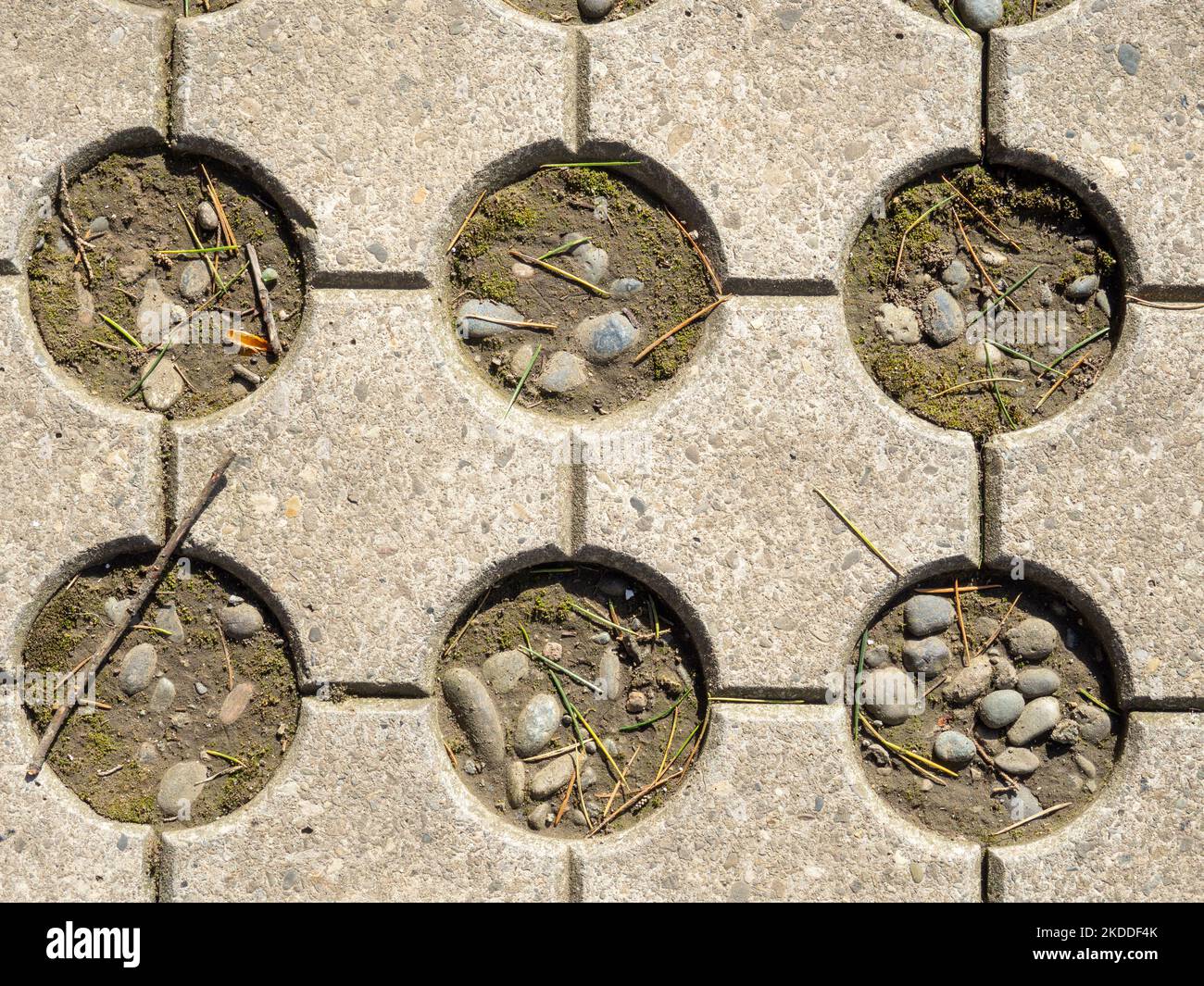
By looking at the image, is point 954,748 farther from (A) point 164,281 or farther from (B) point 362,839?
(A) point 164,281

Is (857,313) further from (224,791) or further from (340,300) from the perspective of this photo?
(224,791)

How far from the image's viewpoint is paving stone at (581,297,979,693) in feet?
6.94

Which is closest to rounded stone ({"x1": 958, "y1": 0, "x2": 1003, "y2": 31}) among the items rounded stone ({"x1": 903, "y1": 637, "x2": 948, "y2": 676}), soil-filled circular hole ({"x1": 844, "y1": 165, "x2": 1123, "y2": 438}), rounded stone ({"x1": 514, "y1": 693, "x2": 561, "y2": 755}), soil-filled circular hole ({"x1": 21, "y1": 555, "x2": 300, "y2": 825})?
soil-filled circular hole ({"x1": 844, "y1": 165, "x2": 1123, "y2": 438})

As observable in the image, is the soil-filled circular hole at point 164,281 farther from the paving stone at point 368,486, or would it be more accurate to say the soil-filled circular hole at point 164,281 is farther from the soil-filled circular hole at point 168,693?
the soil-filled circular hole at point 168,693

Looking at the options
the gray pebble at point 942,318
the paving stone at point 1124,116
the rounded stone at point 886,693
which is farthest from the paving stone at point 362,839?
the paving stone at point 1124,116

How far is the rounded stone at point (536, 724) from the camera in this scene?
6.98 feet

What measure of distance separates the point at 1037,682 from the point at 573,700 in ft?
2.97

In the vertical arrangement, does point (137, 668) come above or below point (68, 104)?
below

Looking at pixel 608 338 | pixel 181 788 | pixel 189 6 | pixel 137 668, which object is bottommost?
pixel 181 788

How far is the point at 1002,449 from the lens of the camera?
6.95 feet

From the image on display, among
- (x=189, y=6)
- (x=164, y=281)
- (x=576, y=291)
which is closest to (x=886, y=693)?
(x=576, y=291)

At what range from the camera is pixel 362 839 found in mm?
2107

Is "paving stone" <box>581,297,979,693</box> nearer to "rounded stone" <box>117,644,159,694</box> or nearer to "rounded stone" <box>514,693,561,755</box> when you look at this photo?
"rounded stone" <box>514,693,561,755</box>

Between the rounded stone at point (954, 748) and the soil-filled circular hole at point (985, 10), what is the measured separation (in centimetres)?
140
